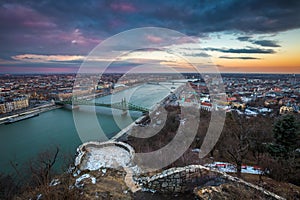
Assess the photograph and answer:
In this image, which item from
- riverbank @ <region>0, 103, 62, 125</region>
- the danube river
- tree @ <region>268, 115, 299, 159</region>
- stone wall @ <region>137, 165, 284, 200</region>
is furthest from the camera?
riverbank @ <region>0, 103, 62, 125</region>

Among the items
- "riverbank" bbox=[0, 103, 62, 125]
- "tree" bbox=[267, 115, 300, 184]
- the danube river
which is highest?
"tree" bbox=[267, 115, 300, 184]

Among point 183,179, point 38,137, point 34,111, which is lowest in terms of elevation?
point 38,137

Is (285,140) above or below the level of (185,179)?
below

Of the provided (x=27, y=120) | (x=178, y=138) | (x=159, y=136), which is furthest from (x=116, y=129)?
(x=27, y=120)

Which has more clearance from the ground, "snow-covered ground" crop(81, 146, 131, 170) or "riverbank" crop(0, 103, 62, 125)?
"snow-covered ground" crop(81, 146, 131, 170)

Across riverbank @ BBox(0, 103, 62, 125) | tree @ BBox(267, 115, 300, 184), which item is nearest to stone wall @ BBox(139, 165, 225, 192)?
tree @ BBox(267, 115, 300, 184)

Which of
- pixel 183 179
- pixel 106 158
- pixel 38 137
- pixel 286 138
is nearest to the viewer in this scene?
pixel 183 179

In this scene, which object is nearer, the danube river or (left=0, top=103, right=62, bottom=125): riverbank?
the danube river

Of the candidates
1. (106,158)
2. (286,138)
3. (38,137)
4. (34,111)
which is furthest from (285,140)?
(34,111)

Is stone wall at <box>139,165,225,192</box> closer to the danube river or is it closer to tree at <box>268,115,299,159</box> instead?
tree at <box>268,115,299,159</box>

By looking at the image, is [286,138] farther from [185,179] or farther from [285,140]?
[185,179]

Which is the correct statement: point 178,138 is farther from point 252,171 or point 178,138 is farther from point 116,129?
point 116,129
